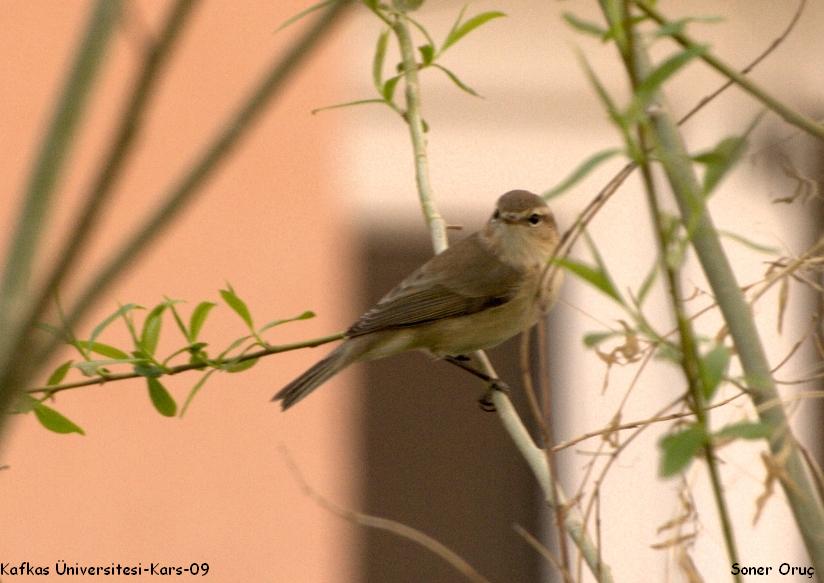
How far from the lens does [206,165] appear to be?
627mm

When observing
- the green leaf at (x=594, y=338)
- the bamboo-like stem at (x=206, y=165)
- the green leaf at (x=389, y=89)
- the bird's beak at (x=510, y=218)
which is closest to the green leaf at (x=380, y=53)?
the green leaf at (x=389, y=89)

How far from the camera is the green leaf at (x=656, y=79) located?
92 centimetres

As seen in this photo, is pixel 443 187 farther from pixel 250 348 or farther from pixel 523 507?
pixel 250 348

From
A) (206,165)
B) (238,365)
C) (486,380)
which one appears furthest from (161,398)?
(486,380)

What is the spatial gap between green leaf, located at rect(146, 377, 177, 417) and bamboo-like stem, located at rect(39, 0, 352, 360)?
1.10m

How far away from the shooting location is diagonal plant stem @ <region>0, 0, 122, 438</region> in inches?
22.6

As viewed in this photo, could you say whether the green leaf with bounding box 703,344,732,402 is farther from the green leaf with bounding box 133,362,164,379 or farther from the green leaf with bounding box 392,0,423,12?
the green leaf with bounding box 392,0,423,12

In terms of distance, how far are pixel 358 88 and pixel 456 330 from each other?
360 cm

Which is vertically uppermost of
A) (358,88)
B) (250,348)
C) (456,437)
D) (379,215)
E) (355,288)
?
(358,88)

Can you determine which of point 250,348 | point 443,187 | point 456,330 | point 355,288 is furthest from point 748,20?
point 250,348

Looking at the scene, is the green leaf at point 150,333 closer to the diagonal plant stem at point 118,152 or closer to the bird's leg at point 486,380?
the bird's leg at point 486,380

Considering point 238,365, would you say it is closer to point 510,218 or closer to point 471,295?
point 471,295

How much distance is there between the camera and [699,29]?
24.4ft

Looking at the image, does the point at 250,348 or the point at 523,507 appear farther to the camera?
the point at 523,507
